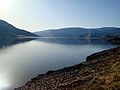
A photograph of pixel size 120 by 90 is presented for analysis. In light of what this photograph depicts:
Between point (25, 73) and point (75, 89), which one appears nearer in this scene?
point (75, 89)

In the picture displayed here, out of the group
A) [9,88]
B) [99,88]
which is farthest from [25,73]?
[99,88]

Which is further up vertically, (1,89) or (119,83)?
(119,83)

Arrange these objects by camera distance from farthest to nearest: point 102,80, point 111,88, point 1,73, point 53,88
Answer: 1. point 1,73
2. point 53,88
3. point 102,80
4. point 111,88

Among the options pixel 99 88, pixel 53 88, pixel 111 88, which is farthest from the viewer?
pixel 53 88

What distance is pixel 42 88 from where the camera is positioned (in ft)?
Result: 150

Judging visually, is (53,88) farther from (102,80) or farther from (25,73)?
(25,73)

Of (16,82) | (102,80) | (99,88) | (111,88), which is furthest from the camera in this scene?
(16,82)

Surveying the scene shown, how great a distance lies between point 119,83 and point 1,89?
3152cm

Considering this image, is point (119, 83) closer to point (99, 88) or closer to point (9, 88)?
point (99, 88)

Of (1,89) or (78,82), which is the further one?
(1,89)

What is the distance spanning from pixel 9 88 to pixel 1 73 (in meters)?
20.7

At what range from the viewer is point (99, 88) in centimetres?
3278

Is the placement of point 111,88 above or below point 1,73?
above

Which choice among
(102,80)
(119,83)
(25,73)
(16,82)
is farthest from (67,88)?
(25,73)
